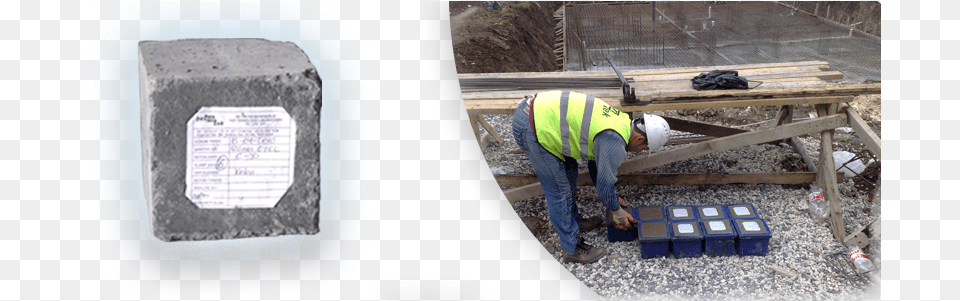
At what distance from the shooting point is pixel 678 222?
200 inches

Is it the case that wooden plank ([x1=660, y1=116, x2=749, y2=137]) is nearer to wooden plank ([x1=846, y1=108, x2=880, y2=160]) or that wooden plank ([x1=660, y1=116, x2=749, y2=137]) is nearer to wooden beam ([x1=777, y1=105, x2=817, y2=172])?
wooden beam ([x1=777, y1=105, x2=817, y2=172])

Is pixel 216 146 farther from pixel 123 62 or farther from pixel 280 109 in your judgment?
pixel 123 62

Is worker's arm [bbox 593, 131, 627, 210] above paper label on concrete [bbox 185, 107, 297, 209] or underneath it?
underneath

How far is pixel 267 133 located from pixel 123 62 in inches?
18.2

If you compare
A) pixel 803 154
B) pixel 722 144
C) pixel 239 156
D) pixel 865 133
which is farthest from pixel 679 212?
pixel 239 156

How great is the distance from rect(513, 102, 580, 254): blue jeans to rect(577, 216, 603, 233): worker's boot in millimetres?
583

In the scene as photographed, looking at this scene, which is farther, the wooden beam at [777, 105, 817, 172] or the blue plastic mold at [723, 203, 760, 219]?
the wooden beam at [777, 105, 817, 172]

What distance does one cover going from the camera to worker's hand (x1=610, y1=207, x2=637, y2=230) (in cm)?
492

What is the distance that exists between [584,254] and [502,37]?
20.6 feet

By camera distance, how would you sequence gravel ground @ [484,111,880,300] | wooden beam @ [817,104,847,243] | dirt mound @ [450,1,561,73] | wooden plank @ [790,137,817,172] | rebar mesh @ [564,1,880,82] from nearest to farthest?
gravel ground @ [484,111,880,300]
wooden beam @ [817,104,847,243]
wooden plank @ [790,137,817,172]
rebar mesh @ [564,1,880,82]
dirt mound @ [450,1,561,73]

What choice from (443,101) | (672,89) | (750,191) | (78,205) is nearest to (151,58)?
(78,205)

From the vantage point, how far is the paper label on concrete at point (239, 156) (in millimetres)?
1632

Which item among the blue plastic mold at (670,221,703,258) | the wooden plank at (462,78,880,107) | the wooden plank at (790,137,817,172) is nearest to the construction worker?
the blue plastic mold at (670,221,703,258)

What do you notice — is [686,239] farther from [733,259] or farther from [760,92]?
[760,92]
